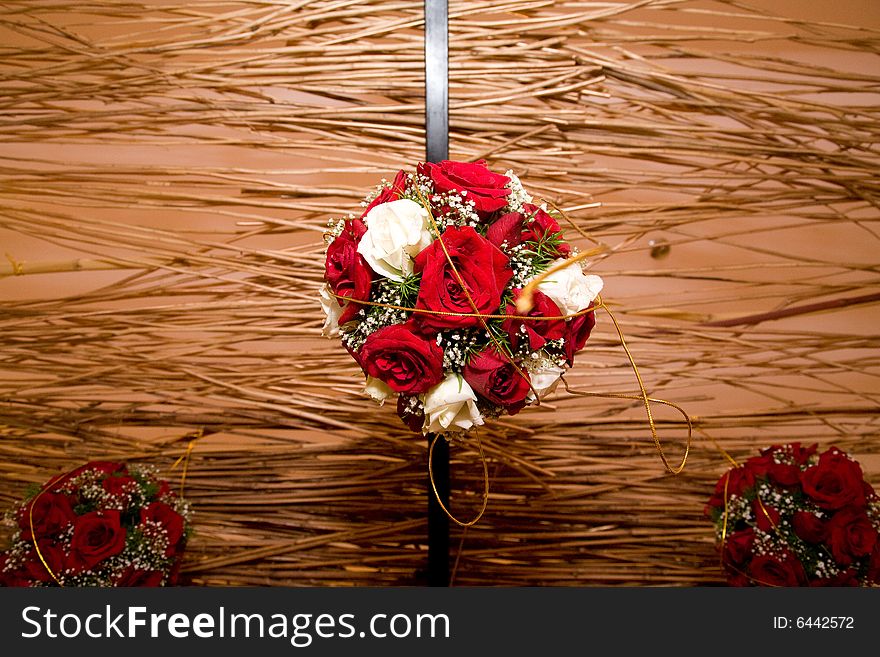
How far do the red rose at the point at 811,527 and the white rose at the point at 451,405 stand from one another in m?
0.64

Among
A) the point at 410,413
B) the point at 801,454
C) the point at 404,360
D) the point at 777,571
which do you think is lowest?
the point at 777,571

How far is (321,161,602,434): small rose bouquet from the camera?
30.0 inches

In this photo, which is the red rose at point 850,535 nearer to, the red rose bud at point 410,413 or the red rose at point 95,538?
the red rose bud at point 410,413

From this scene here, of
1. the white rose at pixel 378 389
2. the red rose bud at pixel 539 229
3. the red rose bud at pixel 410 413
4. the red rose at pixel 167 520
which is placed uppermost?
the red rose bud at pixel 539 229

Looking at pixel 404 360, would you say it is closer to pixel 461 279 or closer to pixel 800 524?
pixel 461 279

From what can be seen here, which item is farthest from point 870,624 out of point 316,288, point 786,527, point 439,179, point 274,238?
point 274,238

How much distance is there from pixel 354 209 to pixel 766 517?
35.9 inches

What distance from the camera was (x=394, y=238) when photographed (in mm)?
779

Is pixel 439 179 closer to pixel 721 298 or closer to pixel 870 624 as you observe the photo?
pixel 721 298

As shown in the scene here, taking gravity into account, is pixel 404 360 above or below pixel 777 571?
above

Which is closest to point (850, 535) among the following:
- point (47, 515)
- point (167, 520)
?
point (167, 520)

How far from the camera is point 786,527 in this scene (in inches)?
43.1

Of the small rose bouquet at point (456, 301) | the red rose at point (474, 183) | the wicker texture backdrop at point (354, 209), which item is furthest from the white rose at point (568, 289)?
the wicker texture backdrop at point (354, 209)

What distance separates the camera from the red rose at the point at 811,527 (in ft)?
3.49
